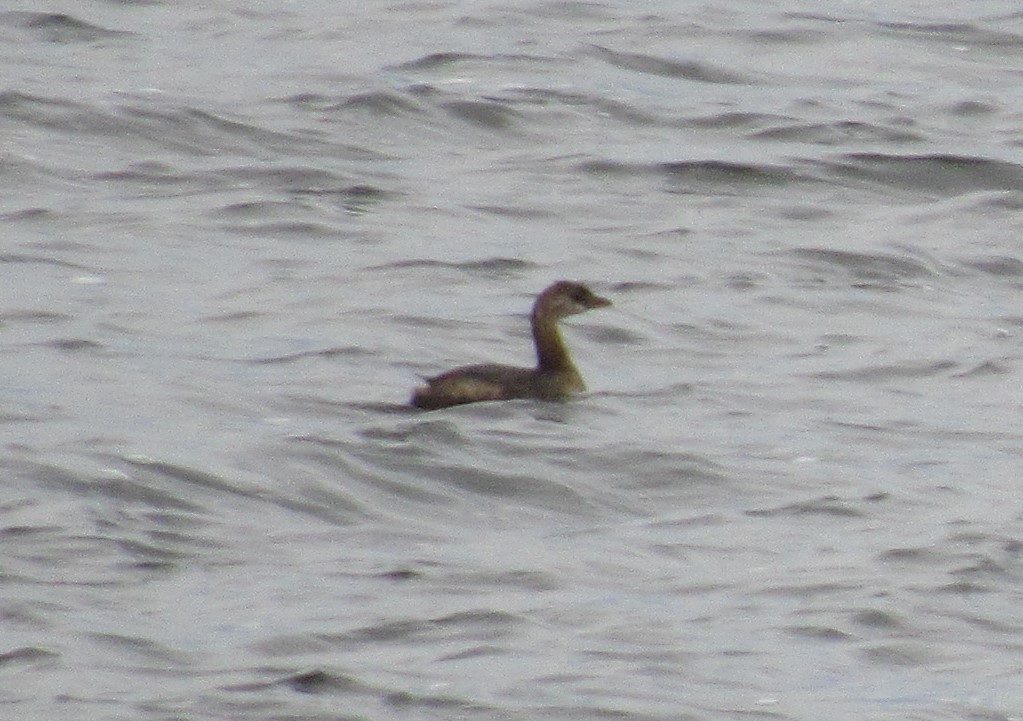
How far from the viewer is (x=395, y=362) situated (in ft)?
42.9

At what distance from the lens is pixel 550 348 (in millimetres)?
12602

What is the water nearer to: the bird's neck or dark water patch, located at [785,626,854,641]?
dark water patch, located at [785,626,854,641]

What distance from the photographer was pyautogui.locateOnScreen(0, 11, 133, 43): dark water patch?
66.4ft

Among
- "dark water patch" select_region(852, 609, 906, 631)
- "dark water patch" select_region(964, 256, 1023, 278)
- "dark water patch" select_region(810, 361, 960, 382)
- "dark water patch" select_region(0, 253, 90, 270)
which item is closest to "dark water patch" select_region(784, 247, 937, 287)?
"dark water patch" select_region(964, 256, 1023, 278)

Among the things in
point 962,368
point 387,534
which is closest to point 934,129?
point 962,368

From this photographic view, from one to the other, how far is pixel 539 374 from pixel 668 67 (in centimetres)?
875

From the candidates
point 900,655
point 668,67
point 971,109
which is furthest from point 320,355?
point 668,67

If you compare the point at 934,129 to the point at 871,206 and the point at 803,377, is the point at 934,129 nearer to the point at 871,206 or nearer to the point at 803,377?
the point at 871,206

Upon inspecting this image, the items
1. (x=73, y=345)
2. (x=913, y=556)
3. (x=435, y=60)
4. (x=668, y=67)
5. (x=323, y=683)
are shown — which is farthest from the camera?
(x=668, y=67)

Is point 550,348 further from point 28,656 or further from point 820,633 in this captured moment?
point 28,656

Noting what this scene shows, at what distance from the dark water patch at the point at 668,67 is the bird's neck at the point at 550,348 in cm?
807

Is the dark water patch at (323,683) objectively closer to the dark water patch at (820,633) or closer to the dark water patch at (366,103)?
the dark water patch at (820,633)

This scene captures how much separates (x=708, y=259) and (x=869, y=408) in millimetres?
3153

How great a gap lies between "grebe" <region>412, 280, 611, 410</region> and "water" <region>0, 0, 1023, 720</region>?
3.6 inches
